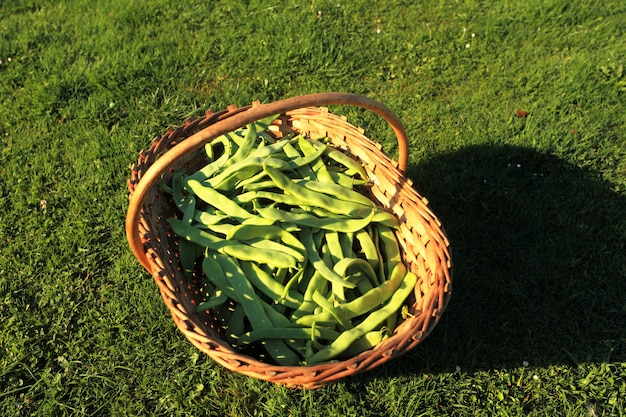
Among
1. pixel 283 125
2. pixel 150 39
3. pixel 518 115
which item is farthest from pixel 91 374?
pixel 518 115

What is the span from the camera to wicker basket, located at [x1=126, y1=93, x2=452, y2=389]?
1.81 meters

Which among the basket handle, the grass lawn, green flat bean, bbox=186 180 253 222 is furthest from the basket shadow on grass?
the basket handle

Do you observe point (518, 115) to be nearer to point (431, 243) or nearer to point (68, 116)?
point (431, 243)

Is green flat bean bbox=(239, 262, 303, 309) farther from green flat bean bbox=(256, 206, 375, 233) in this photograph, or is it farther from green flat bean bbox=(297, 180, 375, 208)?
green flat bean bbox=(297, 180, 375, 208)

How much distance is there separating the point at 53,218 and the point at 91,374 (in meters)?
0.97

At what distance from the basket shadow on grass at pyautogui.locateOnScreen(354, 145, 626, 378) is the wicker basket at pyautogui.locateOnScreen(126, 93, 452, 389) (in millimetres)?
445

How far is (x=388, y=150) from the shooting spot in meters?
3.27

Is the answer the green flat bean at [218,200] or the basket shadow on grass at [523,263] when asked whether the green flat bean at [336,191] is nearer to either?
the green flat bean at [218,200]

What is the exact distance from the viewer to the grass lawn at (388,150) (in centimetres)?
235

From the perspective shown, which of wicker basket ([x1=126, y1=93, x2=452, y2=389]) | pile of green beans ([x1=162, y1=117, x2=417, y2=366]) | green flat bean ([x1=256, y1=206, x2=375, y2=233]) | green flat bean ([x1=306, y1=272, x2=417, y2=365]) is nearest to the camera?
wicker basket ([x1=126, y1=93, x2=452, y2=389])

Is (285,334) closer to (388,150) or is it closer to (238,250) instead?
(238,250)

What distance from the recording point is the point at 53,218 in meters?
2.92

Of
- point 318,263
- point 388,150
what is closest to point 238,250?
point 318,263

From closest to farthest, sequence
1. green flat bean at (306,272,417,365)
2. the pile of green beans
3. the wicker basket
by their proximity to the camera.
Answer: the wicker basket
green flat bean at (306,272,417,365)
the pile of green beans
